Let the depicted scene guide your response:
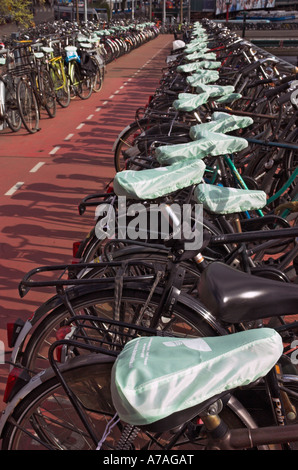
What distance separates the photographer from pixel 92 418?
2.15 m

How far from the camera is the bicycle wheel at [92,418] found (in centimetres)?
175

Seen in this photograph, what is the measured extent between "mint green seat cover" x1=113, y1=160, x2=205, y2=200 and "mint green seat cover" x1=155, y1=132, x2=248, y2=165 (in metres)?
A: 0.39

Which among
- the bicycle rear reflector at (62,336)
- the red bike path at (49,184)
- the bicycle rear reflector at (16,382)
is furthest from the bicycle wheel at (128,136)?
the bicycle rear reflector at (16,382)

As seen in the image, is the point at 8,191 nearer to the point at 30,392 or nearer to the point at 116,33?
the point at 30,392

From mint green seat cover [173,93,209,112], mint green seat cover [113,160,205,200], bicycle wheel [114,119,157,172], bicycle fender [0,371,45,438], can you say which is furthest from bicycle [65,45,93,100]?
bicycle fender [0,371,45,438]

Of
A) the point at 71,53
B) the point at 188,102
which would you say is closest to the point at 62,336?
the point at 188,102

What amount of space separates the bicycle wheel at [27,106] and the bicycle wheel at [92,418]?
20.6ft

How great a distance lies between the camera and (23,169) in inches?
268

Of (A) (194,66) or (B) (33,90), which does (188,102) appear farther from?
(B) (33,90)

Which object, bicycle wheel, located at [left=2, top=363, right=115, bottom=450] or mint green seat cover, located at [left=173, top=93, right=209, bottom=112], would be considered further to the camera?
mint green seat cover, located at [left=173, top=93, right=209, bottom=112]

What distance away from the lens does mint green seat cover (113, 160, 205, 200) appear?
8.76 feet

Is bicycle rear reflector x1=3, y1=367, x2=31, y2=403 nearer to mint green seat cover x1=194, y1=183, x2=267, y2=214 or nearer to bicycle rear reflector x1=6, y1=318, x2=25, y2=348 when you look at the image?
bicycle rear reflector x1=6, y1=318, x2=25, y2=348

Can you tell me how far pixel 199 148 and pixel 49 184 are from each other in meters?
3.27
